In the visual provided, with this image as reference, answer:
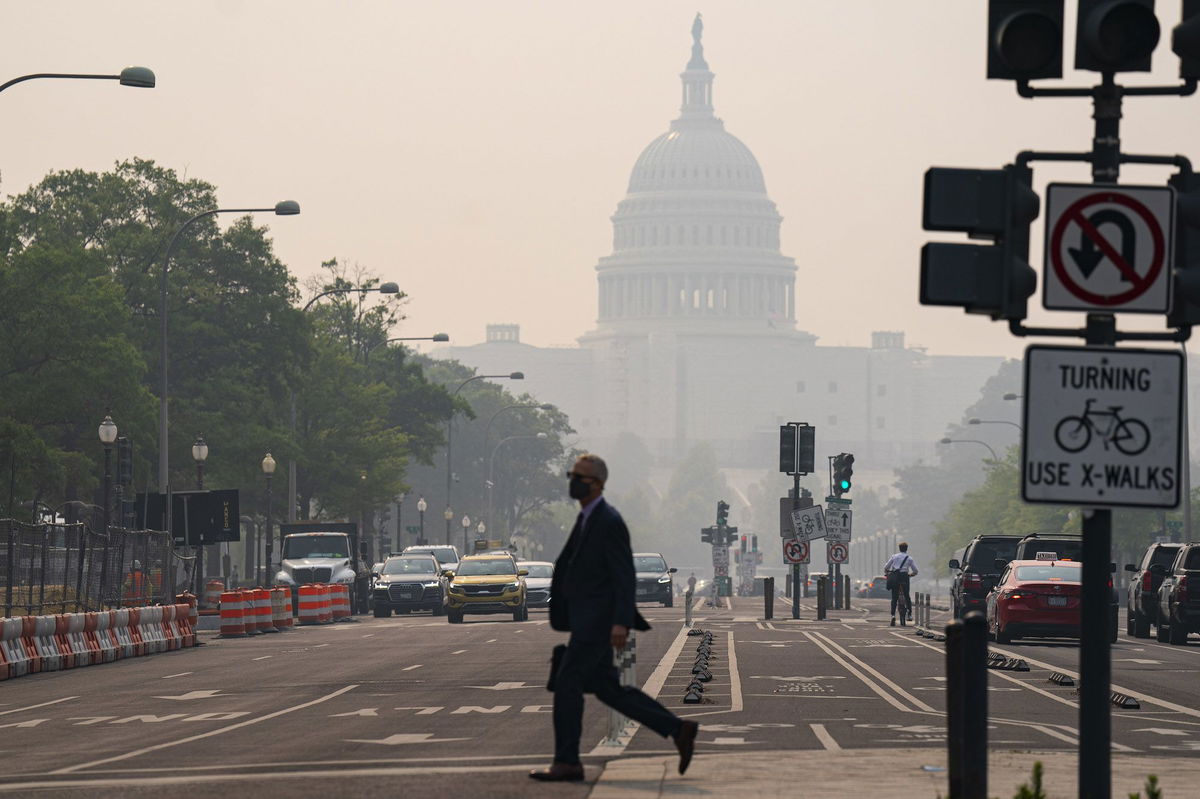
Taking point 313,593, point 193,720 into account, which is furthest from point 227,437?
point 193,720

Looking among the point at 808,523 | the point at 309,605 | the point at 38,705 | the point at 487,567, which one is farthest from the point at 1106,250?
the point at 309,605

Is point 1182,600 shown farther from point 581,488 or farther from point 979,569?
point 581,488

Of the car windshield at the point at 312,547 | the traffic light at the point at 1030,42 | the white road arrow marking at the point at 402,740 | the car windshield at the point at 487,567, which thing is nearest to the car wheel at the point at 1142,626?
the car windshield at the point at 487,567

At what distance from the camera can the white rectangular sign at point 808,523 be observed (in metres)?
53.9

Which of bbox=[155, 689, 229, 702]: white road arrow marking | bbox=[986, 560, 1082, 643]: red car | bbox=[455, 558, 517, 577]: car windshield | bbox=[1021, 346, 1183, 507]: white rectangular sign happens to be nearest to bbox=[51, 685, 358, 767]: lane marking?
bbox=[155, 689, 229, 702]: white road arrow marking

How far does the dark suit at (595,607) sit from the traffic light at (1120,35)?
178 inches

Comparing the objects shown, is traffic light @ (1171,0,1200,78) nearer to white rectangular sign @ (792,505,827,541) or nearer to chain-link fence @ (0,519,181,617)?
chain-link fence @ (0,519,181,617)

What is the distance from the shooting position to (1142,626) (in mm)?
44562

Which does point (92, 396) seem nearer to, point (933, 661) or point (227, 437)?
point (227, 437)

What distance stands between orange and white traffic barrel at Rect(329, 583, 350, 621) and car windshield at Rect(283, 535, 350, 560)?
457 cm

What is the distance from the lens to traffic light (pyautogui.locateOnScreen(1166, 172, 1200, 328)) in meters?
10.1

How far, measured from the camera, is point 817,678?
87.7ft

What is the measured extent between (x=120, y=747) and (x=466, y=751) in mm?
2848

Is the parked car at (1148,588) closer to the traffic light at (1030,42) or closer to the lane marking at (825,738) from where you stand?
the lane marking at (825,738)
